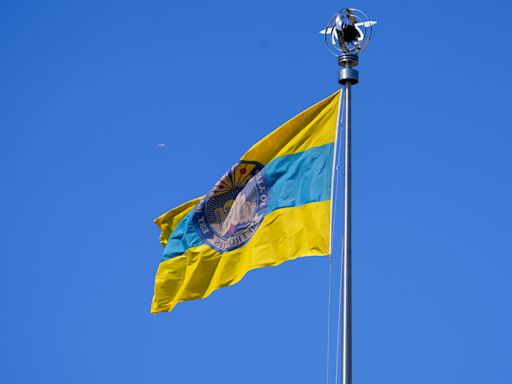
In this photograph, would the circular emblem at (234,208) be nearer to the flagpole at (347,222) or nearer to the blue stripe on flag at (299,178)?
the blue stripe on flag at (299,178)

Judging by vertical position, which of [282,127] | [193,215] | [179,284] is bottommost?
[179,284]

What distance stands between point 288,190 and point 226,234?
1.80 metres

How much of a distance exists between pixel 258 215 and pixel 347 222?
12.9 feet

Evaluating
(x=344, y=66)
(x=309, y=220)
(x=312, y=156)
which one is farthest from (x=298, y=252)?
(x=344, y=66)

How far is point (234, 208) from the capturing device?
26344mm

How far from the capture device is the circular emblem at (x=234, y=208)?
1016 inches

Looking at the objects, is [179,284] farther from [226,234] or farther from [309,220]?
[309,220]

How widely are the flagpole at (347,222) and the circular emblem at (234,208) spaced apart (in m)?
3.26

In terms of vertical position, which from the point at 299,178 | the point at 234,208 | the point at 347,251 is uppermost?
the point at 299,178

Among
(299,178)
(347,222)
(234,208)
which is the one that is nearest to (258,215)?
(234,208)

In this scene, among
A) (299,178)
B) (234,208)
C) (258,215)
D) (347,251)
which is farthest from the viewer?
(234,208)

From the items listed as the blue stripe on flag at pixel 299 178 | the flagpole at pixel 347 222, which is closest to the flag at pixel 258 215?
the blue stripe on flag at pixel 299 178

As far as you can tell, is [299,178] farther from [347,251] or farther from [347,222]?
[347,251]

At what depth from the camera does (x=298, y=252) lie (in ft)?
80.0
